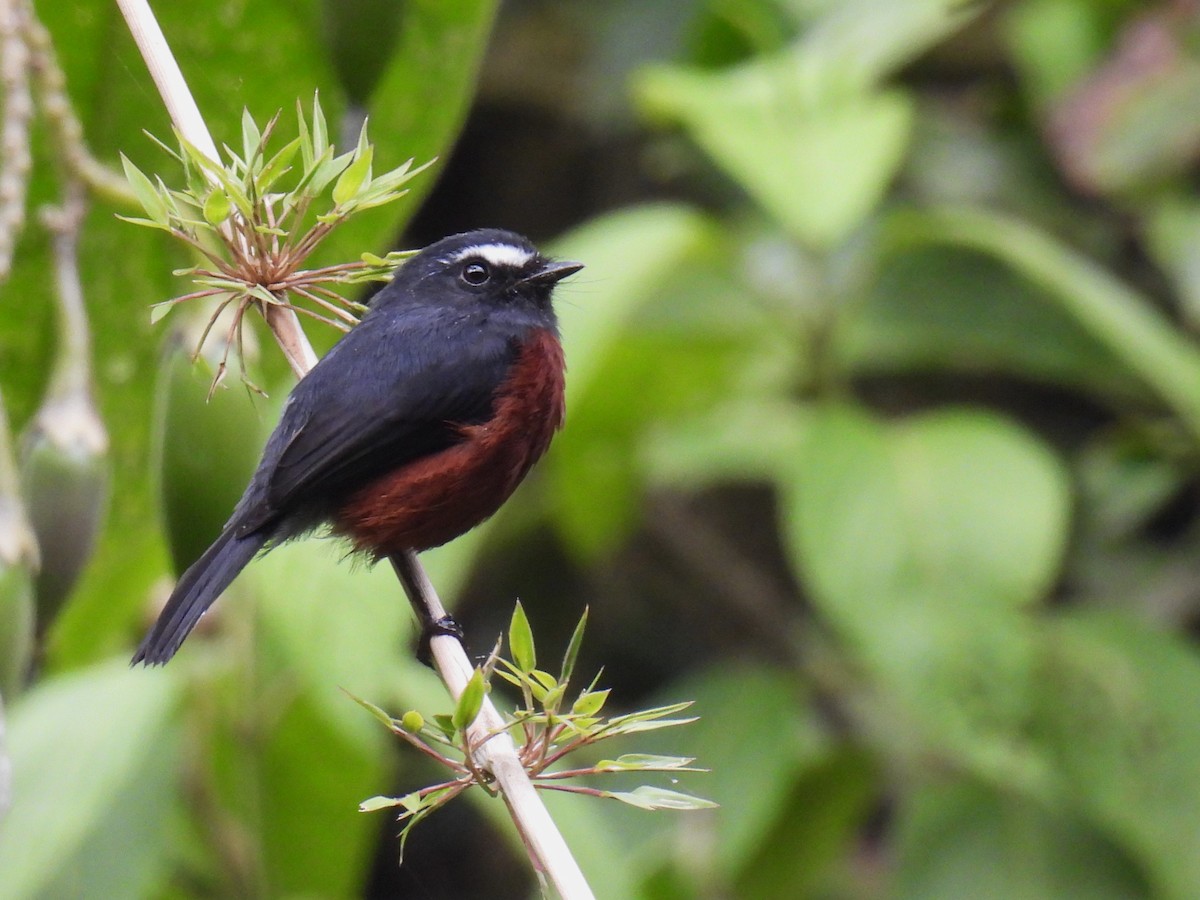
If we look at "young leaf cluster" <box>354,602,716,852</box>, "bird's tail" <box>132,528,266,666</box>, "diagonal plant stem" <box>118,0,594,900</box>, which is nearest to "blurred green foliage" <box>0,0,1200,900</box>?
"diagonal plant stem" <box>118,0,594,900</box>

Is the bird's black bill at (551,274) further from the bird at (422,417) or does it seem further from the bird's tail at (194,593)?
the bird's tail at (194,593)

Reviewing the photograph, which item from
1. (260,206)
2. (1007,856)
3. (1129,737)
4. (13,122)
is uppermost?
(13,122)

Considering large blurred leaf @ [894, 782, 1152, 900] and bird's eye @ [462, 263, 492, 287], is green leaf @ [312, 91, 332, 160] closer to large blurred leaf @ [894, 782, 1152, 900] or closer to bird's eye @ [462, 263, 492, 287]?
bird's eye @ [462, 263, 492, 287]

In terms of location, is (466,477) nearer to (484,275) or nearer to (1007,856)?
(484,275)

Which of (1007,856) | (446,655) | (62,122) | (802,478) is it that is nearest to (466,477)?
(446,655)

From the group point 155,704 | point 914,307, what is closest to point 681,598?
point 914,307

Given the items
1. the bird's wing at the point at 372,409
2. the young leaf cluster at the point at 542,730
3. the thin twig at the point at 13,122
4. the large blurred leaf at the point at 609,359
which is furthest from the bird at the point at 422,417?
the young leaf cluster at the point at 542,730

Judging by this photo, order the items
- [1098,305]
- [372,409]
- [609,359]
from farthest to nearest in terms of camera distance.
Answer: [609,359] < [1098,305] < [372,409]

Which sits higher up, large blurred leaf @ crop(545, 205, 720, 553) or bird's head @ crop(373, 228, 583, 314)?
bird's head @ crop(373, 228, 583, 314)
